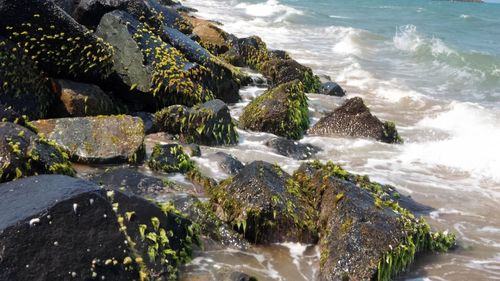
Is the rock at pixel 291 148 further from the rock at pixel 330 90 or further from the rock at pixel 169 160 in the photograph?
the rock at pixel 330 90

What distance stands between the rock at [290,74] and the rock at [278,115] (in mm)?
2734

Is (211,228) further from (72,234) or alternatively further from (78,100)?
(78,100)

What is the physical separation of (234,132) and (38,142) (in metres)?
4.26

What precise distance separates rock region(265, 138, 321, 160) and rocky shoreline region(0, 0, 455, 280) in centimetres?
3

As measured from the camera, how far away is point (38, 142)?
539 cm

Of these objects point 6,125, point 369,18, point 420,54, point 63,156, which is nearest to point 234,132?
point 63,156

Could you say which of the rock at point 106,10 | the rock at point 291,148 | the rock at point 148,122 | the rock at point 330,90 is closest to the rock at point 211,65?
the rock at point 106,10

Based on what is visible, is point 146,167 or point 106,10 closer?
point 146,167

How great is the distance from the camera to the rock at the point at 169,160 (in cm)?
720

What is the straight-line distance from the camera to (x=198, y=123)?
8672 mm

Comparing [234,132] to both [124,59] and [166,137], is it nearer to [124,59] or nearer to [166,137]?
[166,137]

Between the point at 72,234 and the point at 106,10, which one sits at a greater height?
the point at 106,10

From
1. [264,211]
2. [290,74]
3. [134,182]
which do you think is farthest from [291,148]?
[290,74]

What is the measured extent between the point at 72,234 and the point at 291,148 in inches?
220
